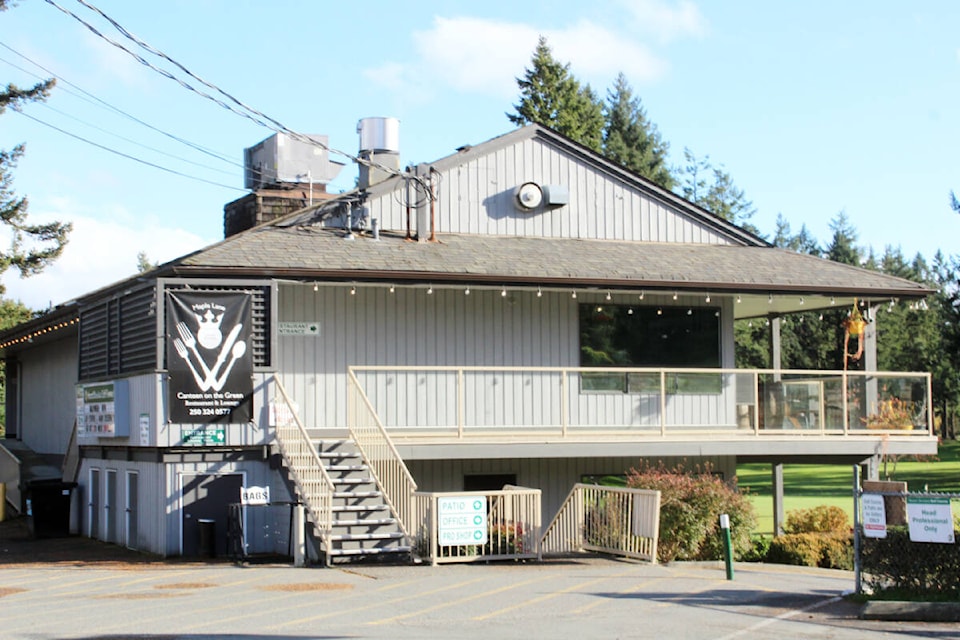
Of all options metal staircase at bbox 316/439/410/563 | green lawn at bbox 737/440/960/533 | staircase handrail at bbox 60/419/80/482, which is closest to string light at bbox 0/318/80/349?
staircase handrail at bbox 60/419/80/482

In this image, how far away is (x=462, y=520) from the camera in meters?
18.7

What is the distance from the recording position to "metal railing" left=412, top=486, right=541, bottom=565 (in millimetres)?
18500

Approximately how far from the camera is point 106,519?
23.8 metres

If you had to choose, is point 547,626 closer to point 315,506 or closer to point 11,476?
point 315,506

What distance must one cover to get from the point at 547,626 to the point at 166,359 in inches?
374

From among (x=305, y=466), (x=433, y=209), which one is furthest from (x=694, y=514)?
(x=433, y=209)

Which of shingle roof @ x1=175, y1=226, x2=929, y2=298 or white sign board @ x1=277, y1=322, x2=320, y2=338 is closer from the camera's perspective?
shingle roof @ x1=175, y1=226, x2=929, y2=298

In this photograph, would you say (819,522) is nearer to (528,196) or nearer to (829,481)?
(528,196)

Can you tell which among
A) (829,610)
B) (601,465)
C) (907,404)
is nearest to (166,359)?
(601,465)

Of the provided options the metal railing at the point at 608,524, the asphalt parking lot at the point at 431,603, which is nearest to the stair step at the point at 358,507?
the asphalt parking lot at the point at 431,603

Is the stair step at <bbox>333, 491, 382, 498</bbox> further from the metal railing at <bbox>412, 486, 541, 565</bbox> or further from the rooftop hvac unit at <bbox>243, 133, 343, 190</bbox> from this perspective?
the rooftop hvac unit at <bbox>243, 133, 343, 190</bbox>

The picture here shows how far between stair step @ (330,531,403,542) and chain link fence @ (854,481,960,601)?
22.7 ft

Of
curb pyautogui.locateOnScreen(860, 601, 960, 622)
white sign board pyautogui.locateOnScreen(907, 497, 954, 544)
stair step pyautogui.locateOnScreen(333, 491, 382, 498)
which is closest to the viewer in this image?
curb pyautogui.locateOnScreen(860, 601, 960, 622)

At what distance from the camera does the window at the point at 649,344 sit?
23.6 metres
